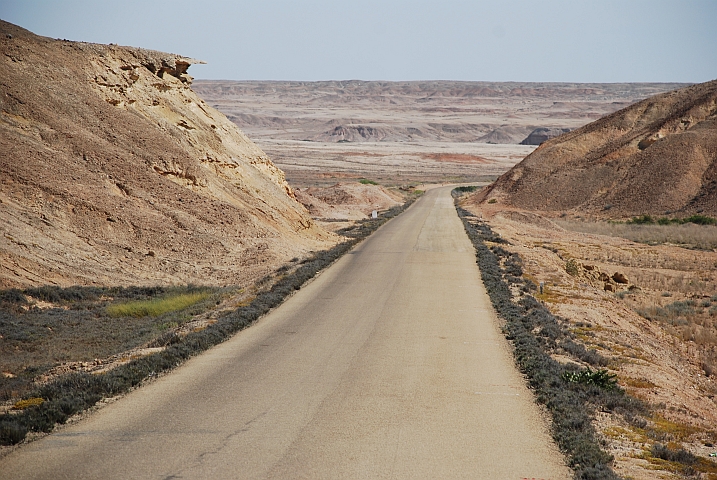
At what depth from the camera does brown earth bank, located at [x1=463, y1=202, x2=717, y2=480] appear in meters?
9.98

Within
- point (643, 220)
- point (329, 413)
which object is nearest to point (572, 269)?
point (329, 413)

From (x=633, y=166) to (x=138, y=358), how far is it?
64.6m

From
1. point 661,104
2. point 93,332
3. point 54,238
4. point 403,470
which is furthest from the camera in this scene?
point 661,104

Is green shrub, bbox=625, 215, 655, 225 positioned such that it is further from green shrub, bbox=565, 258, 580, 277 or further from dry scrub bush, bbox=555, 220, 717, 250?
green shrub, bbox=565, 258, 580, 277

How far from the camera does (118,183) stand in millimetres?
26734

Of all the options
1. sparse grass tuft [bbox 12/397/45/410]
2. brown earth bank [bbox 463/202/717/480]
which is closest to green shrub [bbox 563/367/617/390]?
brown earth bank [bbox 463/202/717/480]

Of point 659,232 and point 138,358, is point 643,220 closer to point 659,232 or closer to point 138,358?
point 659,232

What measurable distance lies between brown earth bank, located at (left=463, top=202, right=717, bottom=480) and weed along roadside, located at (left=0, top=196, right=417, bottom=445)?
25.0 ft

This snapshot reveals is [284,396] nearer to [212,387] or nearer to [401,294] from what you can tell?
[212,387]

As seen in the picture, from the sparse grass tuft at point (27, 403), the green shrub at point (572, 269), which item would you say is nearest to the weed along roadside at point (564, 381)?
the green shrub at point (572, 269)

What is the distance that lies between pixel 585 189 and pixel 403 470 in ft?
217

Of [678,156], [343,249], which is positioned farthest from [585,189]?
[343,249]

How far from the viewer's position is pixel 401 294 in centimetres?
2072

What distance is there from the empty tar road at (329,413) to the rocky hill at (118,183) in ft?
28.9
